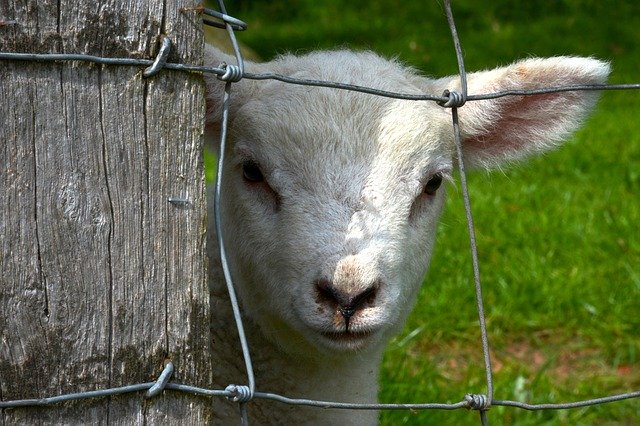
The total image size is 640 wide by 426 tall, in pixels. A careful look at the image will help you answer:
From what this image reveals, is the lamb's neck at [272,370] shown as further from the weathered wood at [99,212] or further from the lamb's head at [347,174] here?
the weathered wood at [99,212]

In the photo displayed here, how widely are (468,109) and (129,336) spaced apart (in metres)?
1.97

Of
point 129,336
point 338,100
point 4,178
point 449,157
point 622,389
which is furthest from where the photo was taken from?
point 622,389

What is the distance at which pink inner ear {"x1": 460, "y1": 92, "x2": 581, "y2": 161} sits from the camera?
3.50 meters

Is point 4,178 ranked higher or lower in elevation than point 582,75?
lower

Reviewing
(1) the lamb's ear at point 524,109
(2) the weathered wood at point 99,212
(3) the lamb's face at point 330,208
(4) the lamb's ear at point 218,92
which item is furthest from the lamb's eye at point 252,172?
(2) the weathered wood at point 99,212

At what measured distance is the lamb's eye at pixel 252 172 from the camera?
3146mm

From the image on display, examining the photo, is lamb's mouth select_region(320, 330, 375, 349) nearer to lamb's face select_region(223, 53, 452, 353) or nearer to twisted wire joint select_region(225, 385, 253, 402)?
lamb's face select_region(223, 53, 452, 353)

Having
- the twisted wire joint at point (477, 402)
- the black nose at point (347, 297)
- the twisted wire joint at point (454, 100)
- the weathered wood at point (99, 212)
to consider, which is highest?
the twisted wire joint at point (454, 100)

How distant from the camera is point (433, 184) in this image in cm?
328

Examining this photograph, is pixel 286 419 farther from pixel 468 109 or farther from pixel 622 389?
pixel 622 389

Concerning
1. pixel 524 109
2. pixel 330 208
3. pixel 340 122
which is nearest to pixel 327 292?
pixel 330 208

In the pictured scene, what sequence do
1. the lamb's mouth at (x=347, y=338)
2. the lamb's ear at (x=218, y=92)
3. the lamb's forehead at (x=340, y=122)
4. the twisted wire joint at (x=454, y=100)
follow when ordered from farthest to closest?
the lamb's ear at (x=218, y=92), the lamb's forehead at (x=340, y=122), the lamb's mouth at (x=347, y=338), the twisted wire joint at (x=454, y=100)

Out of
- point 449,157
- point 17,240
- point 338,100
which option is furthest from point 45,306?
point 449,157

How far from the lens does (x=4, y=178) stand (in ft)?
5.81
